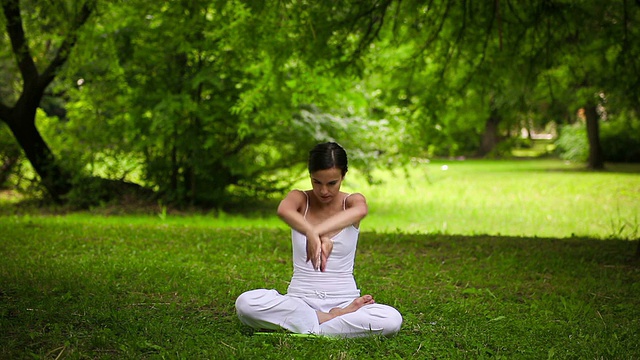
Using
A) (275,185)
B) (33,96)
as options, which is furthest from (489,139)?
(33,96)

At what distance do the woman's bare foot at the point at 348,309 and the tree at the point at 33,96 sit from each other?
9.23 metres

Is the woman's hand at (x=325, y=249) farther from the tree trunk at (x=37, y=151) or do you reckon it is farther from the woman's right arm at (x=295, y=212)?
the tree trunk at (x=37, y=151)

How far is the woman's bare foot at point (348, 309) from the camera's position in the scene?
448 centimetres

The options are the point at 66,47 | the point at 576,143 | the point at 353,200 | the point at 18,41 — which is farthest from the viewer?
the point at 576,143

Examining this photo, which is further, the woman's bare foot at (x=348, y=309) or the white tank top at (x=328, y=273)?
the white tank top at (x=328, y=273)

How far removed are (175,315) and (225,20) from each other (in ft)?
18.5

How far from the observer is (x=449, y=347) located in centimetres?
443

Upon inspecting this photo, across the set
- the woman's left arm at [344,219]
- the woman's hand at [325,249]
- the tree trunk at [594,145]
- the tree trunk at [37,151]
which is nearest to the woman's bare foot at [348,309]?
the woman's hand at [325,249]

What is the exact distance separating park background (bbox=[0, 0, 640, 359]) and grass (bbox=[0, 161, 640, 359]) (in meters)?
0.03

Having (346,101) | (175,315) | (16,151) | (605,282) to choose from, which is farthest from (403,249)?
(16,151)

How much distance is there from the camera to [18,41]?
1284 centimetres

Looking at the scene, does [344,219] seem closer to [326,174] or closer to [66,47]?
[326,174]

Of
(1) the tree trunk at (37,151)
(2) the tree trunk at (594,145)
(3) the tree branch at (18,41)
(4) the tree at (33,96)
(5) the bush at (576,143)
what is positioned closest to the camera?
(3) the tree branch at (18,41)

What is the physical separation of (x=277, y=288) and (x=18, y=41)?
30.7 feet
